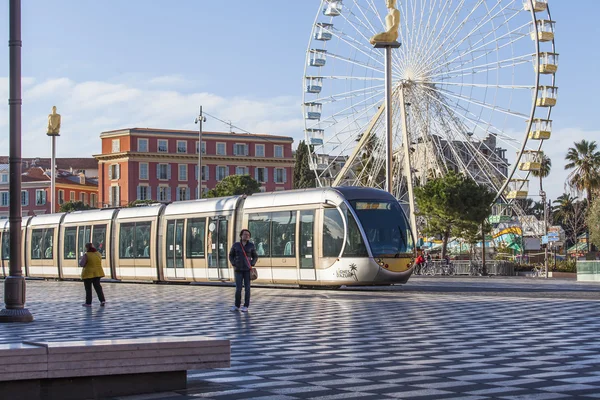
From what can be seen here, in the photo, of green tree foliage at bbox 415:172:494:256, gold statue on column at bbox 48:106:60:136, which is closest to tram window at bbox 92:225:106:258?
gold statue on column at bbox 48:106:60:136

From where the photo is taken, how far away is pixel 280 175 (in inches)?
4970

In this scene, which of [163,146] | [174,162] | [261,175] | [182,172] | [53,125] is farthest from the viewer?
[261,175]

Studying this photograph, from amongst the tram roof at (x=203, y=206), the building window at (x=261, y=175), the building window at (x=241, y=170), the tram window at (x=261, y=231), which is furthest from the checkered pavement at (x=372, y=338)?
the building window at (x=261, y=175)

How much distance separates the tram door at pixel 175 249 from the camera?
36.0 m

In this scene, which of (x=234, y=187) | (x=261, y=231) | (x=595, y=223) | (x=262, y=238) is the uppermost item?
(x=234, y=187)

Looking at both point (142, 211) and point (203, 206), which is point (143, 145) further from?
point (203, 206)

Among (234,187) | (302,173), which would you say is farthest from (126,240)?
(302,173)

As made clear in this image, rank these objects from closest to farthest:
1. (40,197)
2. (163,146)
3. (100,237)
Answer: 1. (100,237)
2. (163,146)
3. (40,197)

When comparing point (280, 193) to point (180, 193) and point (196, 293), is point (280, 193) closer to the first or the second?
point (196, 293)

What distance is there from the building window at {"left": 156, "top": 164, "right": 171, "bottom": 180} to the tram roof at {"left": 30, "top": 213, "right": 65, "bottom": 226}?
7381cm

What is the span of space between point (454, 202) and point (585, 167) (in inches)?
1449

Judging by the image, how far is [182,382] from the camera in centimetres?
909

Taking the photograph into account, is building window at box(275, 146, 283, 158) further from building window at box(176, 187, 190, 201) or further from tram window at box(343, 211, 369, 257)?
tram window at box(343, 211, 369, 257)

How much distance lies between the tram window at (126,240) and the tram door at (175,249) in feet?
7.96
